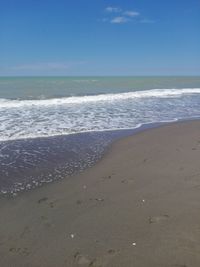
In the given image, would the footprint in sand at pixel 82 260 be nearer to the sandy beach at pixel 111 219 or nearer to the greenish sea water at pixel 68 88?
the sandy beach at pixel 111 219

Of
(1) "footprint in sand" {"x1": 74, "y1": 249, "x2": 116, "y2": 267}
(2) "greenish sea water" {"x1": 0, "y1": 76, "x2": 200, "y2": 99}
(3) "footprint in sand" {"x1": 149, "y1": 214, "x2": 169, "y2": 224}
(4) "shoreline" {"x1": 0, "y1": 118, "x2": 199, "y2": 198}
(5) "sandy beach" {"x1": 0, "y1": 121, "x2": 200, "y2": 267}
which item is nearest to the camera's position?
(1) "footprint in sand" {"x1": 74, "y1": 249, "x2": 116, "y2": 267}

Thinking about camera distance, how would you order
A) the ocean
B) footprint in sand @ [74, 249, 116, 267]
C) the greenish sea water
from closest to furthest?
footprint in sand @ [74, 249, 116, 267] < the ocean < the greenish sea water

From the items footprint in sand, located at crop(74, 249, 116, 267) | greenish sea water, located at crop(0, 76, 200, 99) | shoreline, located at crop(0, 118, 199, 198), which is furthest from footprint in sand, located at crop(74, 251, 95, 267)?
greenish sea water, located at crop(0, 76, 200, 99)

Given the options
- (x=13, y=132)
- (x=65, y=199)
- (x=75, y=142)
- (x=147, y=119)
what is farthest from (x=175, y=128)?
(x=65, y=199)

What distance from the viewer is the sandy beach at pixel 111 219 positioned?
155 inches

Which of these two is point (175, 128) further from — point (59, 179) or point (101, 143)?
point (59, 179)

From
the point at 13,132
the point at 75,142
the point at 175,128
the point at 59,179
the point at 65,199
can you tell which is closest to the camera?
the point at 65,199

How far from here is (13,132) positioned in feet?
36.7

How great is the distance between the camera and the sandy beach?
395 centimetres

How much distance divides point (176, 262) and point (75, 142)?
6497 mm

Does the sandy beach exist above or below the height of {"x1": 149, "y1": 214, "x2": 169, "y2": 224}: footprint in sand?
below

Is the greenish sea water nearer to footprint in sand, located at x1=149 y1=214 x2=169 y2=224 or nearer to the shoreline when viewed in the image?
the shoreline

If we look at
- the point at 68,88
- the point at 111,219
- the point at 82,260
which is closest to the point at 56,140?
the point at 111,219

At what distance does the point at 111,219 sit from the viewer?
488 cm
